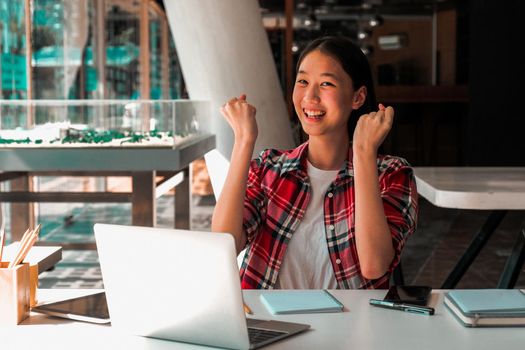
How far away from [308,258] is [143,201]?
3.00 m

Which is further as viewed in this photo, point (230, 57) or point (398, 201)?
point (230, 57)

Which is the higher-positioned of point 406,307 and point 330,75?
point 330,75

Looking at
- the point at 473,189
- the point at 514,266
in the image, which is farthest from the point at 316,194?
the point at 514,266

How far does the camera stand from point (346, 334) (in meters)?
1.64

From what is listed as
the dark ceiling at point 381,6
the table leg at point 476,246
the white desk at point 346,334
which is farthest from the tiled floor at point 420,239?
the dark ceiling at point 381,6

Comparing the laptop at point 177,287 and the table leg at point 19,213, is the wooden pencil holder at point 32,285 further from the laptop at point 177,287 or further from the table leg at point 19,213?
the table leg at point 19,213

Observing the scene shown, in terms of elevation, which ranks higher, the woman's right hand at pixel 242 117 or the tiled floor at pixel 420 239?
the woman's right hand at pixel 242 117

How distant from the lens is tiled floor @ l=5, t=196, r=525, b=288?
5.90 m

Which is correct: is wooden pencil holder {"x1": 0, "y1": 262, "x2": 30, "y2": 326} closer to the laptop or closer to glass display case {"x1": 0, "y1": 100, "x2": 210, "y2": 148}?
the laptop

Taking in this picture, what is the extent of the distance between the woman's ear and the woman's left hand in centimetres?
27

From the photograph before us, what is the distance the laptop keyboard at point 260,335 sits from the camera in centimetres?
160

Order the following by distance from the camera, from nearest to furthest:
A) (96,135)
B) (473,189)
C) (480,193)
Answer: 1. (480,193)
2. (473,189)
3. (96,135)

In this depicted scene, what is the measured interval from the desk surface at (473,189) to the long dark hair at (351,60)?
2.94 ft

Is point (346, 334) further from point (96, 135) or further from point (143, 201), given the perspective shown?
point (96, 135)
